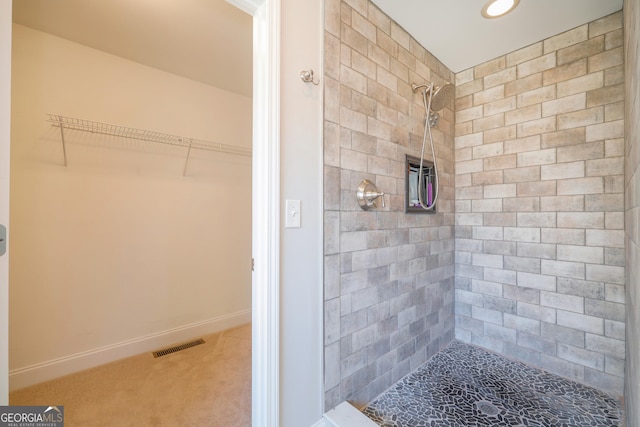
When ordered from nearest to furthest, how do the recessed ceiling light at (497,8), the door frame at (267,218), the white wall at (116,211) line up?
the door frame at (267,218) → the recessed ceiling light at (497,8) → the white wall at (116,211)

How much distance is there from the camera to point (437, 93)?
1.90m

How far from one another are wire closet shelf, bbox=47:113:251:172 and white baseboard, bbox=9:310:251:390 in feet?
4.75

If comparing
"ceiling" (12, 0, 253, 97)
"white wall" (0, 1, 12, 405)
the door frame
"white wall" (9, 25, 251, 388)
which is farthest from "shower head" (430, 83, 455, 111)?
"white wall" (0, 1, 12, 405)

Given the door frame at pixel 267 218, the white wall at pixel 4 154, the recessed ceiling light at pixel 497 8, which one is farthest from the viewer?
the recessed ceiling light at pixel 497 8

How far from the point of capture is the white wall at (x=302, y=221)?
1.24 metres

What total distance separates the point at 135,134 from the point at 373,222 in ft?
6.91

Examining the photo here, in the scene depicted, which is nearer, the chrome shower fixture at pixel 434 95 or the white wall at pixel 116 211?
the white wall at pixel 116 211

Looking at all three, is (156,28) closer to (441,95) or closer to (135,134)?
(135,134)

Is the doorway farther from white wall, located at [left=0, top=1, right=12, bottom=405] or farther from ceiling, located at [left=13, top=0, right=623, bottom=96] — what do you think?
white wall, located at [left=0, top=1, right=12, bottom=405]

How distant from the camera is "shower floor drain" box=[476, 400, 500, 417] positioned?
58.6 inches

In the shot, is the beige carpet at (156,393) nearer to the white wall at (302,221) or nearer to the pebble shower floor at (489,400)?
the white wall at (302,221)

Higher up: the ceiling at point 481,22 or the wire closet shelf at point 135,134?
the ceiling at point 481,22

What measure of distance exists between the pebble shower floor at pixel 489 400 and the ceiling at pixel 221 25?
2.43 m

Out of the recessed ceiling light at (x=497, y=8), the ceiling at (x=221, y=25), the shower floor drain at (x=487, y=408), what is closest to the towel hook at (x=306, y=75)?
the ceiling at (x=221, y=25)
